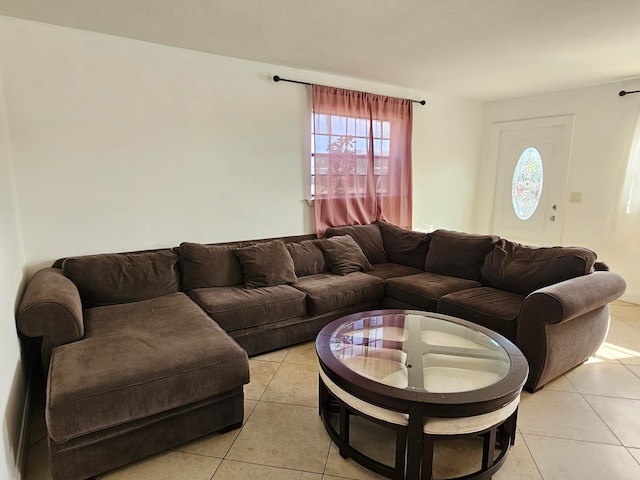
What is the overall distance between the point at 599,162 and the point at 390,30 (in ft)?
10.5

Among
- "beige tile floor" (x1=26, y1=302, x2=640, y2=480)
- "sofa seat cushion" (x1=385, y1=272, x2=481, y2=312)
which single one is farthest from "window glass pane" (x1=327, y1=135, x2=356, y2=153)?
"beige tile floor" (x1=26, y1=302, x2=640, y2=480)

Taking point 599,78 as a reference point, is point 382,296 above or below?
below

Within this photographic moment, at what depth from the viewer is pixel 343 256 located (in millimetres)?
3586

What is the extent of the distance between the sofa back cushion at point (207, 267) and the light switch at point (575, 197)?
4014mm

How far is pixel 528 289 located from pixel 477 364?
1.34 meters

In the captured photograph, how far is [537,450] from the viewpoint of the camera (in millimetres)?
1849

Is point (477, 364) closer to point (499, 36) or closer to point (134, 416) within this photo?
point (134, 416)

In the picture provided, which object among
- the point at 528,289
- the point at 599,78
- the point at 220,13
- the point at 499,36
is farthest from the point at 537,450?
the point at 599,78

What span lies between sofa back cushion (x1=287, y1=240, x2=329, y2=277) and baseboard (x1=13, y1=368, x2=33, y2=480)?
2.06 meters

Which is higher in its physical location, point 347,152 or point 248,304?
point 347,152

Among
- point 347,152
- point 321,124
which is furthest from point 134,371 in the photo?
point 347,152

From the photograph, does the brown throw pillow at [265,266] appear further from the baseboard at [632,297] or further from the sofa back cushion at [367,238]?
the baseboard at [632,297]

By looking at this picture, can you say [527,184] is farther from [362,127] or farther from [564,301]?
[564,301]

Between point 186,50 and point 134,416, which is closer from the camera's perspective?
point 134,416
